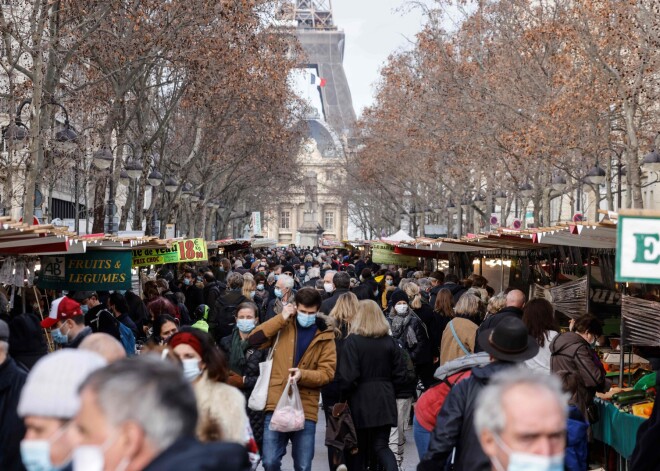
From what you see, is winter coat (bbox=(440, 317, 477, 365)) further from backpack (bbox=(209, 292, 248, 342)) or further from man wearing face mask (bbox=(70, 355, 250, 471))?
man wearing face mask (bbox=(70, 355, 250, 471))

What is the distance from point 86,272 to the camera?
594 inches

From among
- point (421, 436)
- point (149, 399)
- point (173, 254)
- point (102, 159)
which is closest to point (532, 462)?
point (149, 399)

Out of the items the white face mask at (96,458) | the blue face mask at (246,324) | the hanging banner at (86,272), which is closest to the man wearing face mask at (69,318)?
the blue face mask at (246,324)

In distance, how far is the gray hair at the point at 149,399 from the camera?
290 centimetres

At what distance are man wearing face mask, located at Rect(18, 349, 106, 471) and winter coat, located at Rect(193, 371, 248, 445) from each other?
1083mm

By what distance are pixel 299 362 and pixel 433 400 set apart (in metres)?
1.70

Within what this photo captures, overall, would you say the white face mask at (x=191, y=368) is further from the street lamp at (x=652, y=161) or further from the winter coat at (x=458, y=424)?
the street lamp at (x=652, y=161)

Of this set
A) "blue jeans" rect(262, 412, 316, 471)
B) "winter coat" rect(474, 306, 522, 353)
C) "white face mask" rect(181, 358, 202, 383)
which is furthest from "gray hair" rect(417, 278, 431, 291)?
"white face mask" rect(181, 358, 202, 383)

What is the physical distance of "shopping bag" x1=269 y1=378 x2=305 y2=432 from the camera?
25.1 ft

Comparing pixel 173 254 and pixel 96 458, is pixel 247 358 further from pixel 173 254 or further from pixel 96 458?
pixel 173 254

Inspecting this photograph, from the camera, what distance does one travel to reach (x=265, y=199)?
8431cm

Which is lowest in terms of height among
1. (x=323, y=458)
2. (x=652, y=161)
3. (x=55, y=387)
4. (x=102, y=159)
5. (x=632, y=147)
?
(x=323, y=458)

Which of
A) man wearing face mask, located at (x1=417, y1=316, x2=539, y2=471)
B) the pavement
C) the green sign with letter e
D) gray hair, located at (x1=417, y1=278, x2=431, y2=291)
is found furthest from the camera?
gray hair, located at (x1=417, y1=278, x2=431, y2=291)

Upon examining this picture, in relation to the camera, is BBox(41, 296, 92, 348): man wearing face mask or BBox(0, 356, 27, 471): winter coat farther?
BBox(41, 296, 92, 348): man wearing face mask
